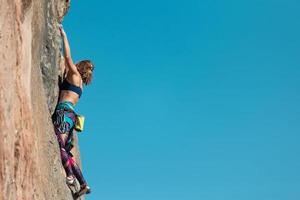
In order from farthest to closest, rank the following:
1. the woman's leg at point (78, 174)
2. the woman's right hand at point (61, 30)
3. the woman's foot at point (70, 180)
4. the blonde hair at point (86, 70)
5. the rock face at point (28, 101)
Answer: the blonde hair at point (86, 70), the woman's right hand at point (61, 30), the woman's leg at point (78, 174), the woman's foot at point (70, 180), the rock face at point (28, 101)

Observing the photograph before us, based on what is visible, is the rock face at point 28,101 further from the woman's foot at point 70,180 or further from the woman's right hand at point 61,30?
the woman's right hand at point 61,30

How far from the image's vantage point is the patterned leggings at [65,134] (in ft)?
39.5

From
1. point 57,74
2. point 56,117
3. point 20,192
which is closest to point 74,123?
point 56,117

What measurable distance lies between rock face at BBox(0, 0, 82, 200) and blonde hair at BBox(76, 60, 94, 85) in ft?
5.24

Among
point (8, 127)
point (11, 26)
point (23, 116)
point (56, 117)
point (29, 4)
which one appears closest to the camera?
point (8, 127)

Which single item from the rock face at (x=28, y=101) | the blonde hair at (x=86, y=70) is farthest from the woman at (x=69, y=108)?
the rock face at (x=28, y=101)

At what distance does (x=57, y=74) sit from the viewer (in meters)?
12.3

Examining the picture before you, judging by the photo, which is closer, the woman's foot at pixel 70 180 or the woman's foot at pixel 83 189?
the woman's foot at pixel 70 180

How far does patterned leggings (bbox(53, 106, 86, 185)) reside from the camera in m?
12.1

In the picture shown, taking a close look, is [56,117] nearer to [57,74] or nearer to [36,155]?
[57,74]

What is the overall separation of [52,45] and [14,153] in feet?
15.3

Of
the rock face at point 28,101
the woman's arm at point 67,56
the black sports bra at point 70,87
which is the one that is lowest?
the rock face at point 28,101

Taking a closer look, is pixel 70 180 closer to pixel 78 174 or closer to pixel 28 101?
pixel 78 174

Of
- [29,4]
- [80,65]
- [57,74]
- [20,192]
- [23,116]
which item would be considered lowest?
[20,192]
